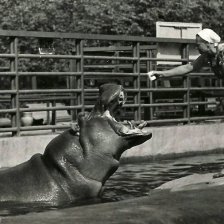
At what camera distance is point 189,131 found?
12.8 m

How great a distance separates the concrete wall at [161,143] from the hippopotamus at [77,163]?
152 inches

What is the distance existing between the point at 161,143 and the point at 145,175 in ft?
9.09

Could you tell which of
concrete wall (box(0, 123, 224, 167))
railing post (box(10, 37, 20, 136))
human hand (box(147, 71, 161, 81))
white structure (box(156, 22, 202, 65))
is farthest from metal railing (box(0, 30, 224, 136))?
human hand (box(147, 71, 161, 81))

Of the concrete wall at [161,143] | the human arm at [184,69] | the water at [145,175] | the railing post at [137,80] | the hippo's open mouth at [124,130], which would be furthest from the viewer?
the railing post at [137,80]

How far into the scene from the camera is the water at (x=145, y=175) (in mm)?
6900

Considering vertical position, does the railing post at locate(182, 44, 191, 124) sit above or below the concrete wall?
above

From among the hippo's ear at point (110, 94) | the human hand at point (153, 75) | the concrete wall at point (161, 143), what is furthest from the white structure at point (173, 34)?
the hippo's ear at point (110, 94)

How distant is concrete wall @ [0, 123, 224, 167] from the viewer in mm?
10398

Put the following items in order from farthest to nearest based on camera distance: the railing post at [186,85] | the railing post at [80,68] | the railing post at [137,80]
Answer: the railing post at [186,85] < the railing post at [137,80] < the railing post at [80,68]

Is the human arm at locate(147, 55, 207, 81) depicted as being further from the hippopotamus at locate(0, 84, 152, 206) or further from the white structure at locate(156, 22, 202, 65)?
the white structure at locate(156, 22, 202, 65)

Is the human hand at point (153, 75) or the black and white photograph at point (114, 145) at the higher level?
the human hand at point (153, 75)

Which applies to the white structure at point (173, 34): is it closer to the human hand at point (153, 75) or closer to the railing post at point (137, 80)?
the railing post at point (137, 80)

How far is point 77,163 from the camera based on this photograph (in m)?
6.39

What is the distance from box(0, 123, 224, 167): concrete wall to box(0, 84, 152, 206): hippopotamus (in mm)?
3859
